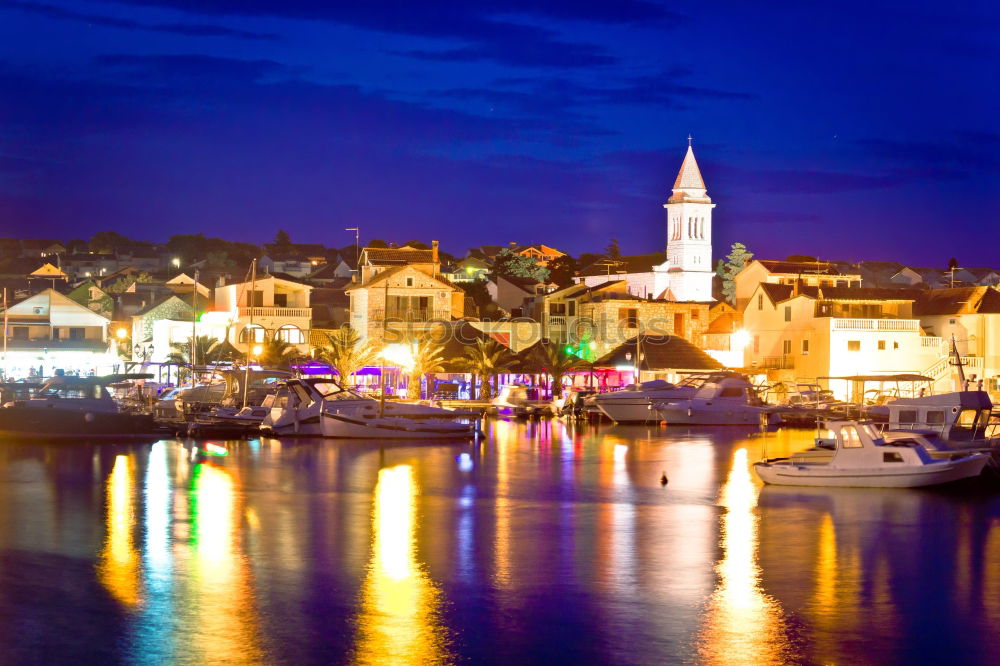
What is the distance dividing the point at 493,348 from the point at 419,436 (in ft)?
81.1

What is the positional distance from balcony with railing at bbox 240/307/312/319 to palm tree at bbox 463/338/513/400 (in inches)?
559

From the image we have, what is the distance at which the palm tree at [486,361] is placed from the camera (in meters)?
71.1

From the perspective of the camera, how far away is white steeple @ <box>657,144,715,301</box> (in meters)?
118

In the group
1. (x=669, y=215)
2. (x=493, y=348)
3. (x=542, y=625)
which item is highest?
(x=669, y=215)

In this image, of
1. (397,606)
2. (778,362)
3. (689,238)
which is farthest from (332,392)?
(689,238)

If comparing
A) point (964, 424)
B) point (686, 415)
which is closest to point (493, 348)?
point (686, 415)

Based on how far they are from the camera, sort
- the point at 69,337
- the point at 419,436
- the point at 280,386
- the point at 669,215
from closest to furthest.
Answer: the point at 419,436 < the point at 280,386 < the point at 69,337 < the point at 669,215

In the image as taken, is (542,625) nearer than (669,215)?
Yes

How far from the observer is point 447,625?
17125mm

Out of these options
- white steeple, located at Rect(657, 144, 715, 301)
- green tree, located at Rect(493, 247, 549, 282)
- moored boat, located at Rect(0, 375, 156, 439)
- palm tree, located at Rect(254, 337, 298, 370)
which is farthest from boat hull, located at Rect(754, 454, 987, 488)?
green tree, located at Rect(493, 247, 549, 282)

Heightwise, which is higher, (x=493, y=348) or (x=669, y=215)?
(x=669, y=215)

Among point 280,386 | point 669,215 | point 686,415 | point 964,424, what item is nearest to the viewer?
point 964,424

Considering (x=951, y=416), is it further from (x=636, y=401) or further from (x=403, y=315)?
(x=403, y=315)

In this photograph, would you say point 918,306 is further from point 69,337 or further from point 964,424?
point 69,337
